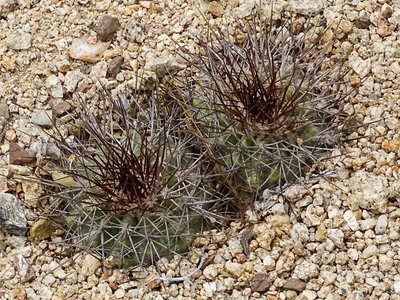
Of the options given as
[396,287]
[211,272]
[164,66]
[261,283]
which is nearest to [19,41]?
[164,66]

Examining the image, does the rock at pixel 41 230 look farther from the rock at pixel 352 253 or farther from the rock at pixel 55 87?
the rock at pixel 352 253

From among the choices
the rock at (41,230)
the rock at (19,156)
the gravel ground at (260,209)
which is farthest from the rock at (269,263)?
the rock at (19,156)

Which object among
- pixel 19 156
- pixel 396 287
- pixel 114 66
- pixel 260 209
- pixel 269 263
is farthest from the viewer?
pixel 114 66

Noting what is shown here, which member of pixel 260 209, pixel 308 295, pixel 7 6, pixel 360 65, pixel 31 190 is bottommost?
pixel 308 295

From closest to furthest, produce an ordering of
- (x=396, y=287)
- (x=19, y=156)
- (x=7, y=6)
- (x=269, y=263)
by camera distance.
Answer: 1. (x=396, y=287)
2. (x=269, y=263)
3. (x=19, y=156)
4. (x=7, y=6)

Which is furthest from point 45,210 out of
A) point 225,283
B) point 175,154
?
point 225,283

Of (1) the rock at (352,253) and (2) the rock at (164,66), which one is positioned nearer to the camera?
(1) the rock at (352,253)

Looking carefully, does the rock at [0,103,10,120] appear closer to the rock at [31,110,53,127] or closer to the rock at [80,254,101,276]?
the rock at [31,110,53,127]

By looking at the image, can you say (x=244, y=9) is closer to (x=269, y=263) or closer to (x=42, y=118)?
(x=42, y=118)

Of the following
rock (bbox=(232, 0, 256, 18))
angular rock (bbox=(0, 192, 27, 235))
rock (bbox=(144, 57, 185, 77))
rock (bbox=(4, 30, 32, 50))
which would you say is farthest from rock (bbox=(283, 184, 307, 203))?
rock (bbox=(4, 30, 32, 50))
